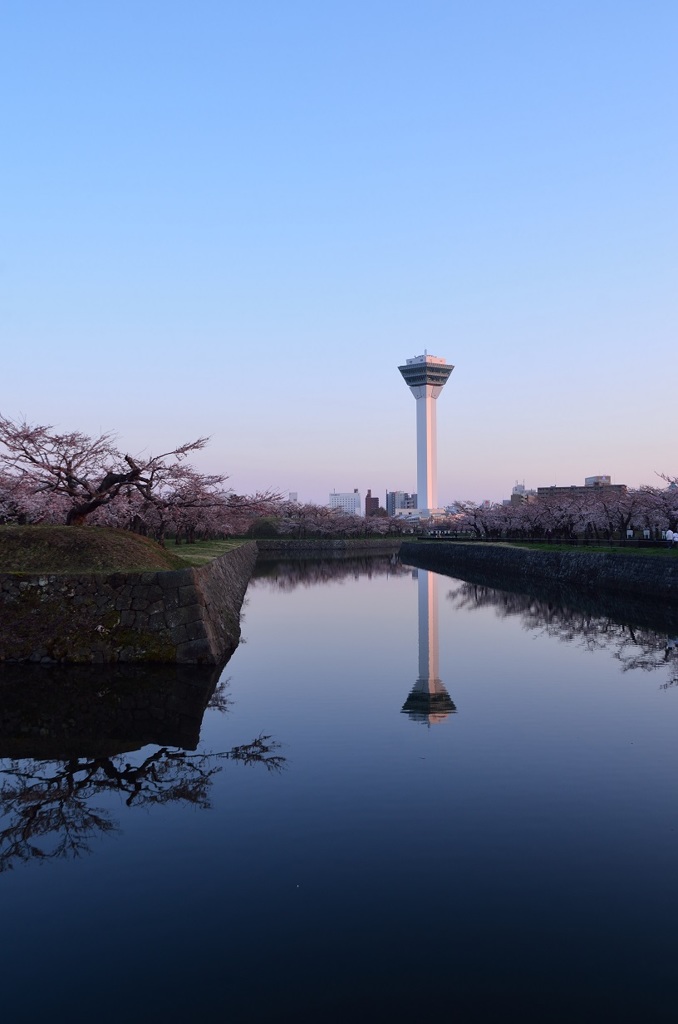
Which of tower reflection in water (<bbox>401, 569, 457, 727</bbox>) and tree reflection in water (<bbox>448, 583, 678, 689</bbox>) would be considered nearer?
tower reflection in water (<bbox>401, 569, 457, 727</bbox>)

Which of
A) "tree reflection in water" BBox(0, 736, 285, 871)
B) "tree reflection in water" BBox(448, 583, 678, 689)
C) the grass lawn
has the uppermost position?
the grass lawn

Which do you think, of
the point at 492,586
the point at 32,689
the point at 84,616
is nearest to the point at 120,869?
the point at 32,689

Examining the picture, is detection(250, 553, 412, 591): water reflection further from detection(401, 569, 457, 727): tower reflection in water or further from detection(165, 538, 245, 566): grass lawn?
detection(401, 569, 457, 727): tower reflection in water

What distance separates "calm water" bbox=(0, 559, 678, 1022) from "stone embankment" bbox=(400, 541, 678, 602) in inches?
886

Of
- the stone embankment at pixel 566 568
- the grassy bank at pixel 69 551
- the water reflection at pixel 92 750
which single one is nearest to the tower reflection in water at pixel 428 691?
the water reflection at pixel 92 750

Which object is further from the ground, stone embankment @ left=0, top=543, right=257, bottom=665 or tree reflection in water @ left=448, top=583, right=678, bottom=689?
stone embankment @ left=0, top=543, right=257, bottom=665

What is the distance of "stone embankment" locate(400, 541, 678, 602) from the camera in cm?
3775

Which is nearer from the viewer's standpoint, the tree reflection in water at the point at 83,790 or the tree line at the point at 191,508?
the tree reflection in water at the point at 83,790

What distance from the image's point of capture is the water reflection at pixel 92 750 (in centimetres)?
927

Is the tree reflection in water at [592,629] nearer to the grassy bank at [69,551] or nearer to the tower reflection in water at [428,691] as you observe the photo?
the tower reflection in water at [428,691]

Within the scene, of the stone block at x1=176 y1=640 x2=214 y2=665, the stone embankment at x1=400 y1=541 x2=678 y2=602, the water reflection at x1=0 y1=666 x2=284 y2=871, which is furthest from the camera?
the stone embankment at x1=400 y1=541 x2=678 y2=602

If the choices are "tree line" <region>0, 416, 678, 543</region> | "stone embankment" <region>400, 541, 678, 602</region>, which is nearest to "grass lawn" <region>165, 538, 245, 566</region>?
"tree line" <region>0, 416, 678, 543</region>

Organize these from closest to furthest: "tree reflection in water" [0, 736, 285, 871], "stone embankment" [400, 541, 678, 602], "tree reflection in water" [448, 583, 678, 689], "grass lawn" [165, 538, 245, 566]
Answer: "tree reflection in water" [0, 736, 285, 871] < "tree reflection in water" [448, 583, 678, 689] < "grass lawn" [165, 538, 245, 566] < "stone embankment" [400, 541, 678, 602]

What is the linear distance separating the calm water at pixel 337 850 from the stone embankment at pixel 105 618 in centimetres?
116
